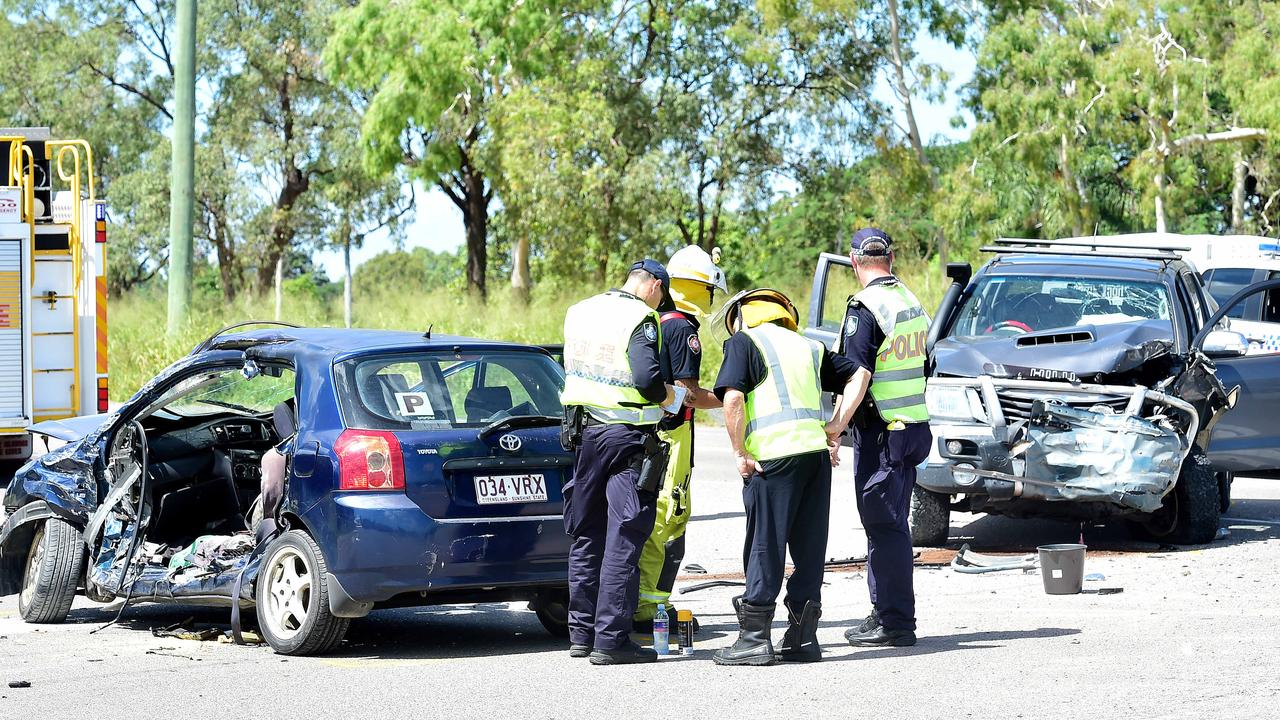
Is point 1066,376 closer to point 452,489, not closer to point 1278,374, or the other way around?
point 1278,374

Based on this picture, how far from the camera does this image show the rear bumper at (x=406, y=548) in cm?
697

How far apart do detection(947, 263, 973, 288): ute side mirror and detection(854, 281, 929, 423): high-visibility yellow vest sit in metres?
3.60

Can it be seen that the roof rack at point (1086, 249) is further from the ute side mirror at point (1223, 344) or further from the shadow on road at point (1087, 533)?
the shadow on road at point (1087, 533)

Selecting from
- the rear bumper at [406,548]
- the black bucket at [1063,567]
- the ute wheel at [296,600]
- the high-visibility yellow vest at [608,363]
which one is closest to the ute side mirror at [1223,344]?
the black bucket at [1063,567]

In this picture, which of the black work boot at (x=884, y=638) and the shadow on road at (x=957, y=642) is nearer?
the shadow on road at (x=957, y=642)

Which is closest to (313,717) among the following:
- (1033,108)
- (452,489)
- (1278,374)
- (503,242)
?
(452,489)

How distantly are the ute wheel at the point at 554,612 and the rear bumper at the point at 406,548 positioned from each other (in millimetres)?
661

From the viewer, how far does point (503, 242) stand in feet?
157

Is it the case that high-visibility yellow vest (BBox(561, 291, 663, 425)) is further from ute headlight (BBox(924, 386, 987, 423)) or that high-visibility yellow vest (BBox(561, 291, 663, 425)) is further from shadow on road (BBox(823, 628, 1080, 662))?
ute headlight (BBox(924, 386, 987, 423))

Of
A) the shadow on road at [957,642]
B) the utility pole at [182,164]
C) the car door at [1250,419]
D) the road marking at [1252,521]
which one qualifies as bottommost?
the shadow on road at [957,642]

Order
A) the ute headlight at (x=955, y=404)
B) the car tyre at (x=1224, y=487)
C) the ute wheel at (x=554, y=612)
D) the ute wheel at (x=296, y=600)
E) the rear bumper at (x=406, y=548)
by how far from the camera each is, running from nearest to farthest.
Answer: the rear bumper at (x=406, y=548) < the ute wheel at (x=296, y=600) < the ute wheel at (x=554, y=612) < the ute headlight at (x=955, y=404) < the car tyre at (x=1224, y=487)

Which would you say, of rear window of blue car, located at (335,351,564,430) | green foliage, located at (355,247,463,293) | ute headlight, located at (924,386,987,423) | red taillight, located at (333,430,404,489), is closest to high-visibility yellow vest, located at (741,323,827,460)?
rear window of blue car, located at (335,351,564,430)

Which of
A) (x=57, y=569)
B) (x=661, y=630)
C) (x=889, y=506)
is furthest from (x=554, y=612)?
(x=57, y=569)

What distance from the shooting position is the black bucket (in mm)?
8867
